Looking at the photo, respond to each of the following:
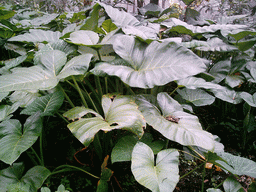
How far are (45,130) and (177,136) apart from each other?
41.1 inches

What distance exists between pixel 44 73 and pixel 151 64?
23.7 inches

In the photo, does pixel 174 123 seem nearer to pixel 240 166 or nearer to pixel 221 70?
pixel 240 166

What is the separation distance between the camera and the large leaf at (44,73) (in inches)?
29.4

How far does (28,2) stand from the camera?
11.2 ft

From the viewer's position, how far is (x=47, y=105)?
106cm

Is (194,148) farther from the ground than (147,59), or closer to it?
closer to it

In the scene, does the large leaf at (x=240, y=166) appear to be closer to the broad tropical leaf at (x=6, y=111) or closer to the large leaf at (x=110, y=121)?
the large leaf at (x=110, y=121)

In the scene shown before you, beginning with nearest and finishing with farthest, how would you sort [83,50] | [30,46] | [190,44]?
[83,50], [190,44], [30,46]

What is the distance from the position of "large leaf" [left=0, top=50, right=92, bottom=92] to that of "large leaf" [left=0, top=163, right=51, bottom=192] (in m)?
0.51

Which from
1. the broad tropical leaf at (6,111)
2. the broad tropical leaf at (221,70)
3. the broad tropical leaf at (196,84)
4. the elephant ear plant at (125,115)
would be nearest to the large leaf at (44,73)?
the elephant ear plant at (125,115)

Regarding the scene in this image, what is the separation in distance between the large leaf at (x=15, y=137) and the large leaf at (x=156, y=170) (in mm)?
543

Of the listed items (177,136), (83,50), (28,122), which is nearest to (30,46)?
(83,50)

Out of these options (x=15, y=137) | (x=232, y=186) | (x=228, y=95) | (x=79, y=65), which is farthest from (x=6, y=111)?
(x=228, y=95)

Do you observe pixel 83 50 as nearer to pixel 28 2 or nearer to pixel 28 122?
pixel 28 122
